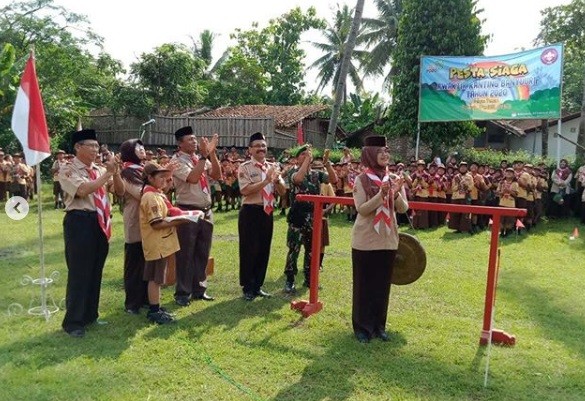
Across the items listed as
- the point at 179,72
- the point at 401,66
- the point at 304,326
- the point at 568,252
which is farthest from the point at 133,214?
the point at 179,72

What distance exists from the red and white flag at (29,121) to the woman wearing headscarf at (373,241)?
3.45 metres

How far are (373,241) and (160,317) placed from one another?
2435 millimetres

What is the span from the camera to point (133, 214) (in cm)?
632

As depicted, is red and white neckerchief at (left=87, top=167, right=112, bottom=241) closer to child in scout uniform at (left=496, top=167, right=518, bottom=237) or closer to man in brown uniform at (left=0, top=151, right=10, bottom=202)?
child in scout uniform at (left=496, top=167, right=518, bottom=237)

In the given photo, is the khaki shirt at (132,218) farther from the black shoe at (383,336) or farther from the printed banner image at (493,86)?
the printed banner image at (493,86)

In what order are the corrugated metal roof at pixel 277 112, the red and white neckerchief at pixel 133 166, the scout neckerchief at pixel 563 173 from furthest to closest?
the corrugated metal roof at pixel 277 112 → the scout neckerchief at pixel 563 173 → the red and white neckerchief at pixel 133 166

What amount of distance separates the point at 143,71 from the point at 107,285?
21.9m

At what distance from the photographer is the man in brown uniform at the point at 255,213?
6887 mm

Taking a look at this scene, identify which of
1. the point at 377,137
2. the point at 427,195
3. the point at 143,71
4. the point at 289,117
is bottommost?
the point at 427,195

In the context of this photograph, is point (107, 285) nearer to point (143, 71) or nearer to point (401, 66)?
point (401, 66)

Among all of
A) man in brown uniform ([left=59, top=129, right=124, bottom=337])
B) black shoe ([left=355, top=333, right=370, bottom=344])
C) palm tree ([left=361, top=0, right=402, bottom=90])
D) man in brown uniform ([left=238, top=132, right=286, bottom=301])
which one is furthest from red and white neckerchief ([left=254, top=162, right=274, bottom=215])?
palm tree ([left=361, top=0, right=402, bottom=90])

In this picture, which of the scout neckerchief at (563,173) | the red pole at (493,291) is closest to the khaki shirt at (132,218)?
the red pole at (493,291)

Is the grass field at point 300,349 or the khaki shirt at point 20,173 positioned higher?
the khaki shirt at point 20,173

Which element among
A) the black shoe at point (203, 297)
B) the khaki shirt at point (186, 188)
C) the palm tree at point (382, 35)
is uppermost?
the palm tree at point (382, 35)
